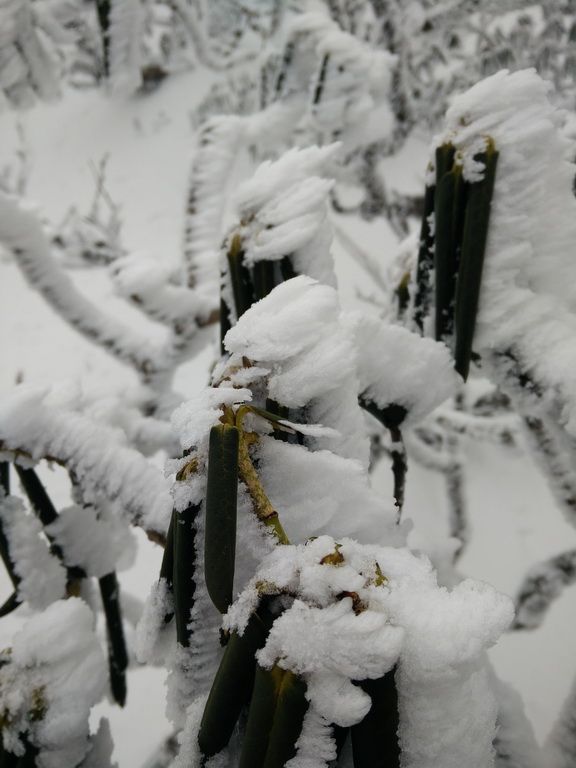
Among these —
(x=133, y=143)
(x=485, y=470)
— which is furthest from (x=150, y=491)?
(x=133, y=143)

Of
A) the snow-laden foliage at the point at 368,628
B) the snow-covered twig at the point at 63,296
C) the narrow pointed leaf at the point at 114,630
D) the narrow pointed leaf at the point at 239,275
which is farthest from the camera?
the snow-covered twig at the point at 63,296

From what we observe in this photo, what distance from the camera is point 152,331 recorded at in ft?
8.37

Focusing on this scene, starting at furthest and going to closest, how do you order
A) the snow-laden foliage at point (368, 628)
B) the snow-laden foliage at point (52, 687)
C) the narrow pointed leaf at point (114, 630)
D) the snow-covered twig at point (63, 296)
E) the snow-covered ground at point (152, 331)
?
the snow-covered ground at point (152, 331) < the snow-covered twig at point (63, 296) < the narrow pointed leaf at point (114, 630) < the snow-laden foliage at point (52, 687) < the snow-laden foliage at point (368, 628)

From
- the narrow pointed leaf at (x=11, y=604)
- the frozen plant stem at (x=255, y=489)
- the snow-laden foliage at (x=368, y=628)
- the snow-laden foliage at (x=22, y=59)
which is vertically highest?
the snow-laden foliage at (x=22, y=59)

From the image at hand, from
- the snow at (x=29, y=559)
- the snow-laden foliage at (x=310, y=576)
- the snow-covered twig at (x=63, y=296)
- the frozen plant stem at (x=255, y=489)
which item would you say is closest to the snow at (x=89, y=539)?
the snow at (x=29, y=559)

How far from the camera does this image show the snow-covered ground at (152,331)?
1.10 metres

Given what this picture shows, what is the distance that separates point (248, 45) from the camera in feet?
15.6

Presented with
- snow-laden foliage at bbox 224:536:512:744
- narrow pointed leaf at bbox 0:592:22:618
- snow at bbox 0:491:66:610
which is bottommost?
narrow pointed leaf at bbox 0:592:22:618

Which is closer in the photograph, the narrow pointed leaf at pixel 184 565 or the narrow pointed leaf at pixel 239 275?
the narrow pointed leaf at pixel 184 565

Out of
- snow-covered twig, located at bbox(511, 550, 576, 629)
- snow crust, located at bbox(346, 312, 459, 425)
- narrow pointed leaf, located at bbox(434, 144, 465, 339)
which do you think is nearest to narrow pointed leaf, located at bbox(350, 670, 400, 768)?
snow crust, located at bbox(346, 312, 459, 425)

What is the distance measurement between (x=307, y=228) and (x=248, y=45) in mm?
5206

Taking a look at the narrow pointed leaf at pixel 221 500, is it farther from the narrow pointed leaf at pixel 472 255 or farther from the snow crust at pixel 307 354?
the narrow pointed leaf at pixel 472 255

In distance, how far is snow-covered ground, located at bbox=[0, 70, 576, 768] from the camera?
1.10 metres

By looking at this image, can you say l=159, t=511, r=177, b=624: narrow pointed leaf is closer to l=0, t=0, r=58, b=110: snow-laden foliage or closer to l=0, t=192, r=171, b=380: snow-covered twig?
l=0, t=192, r=171, b=380: snow-covered twig
